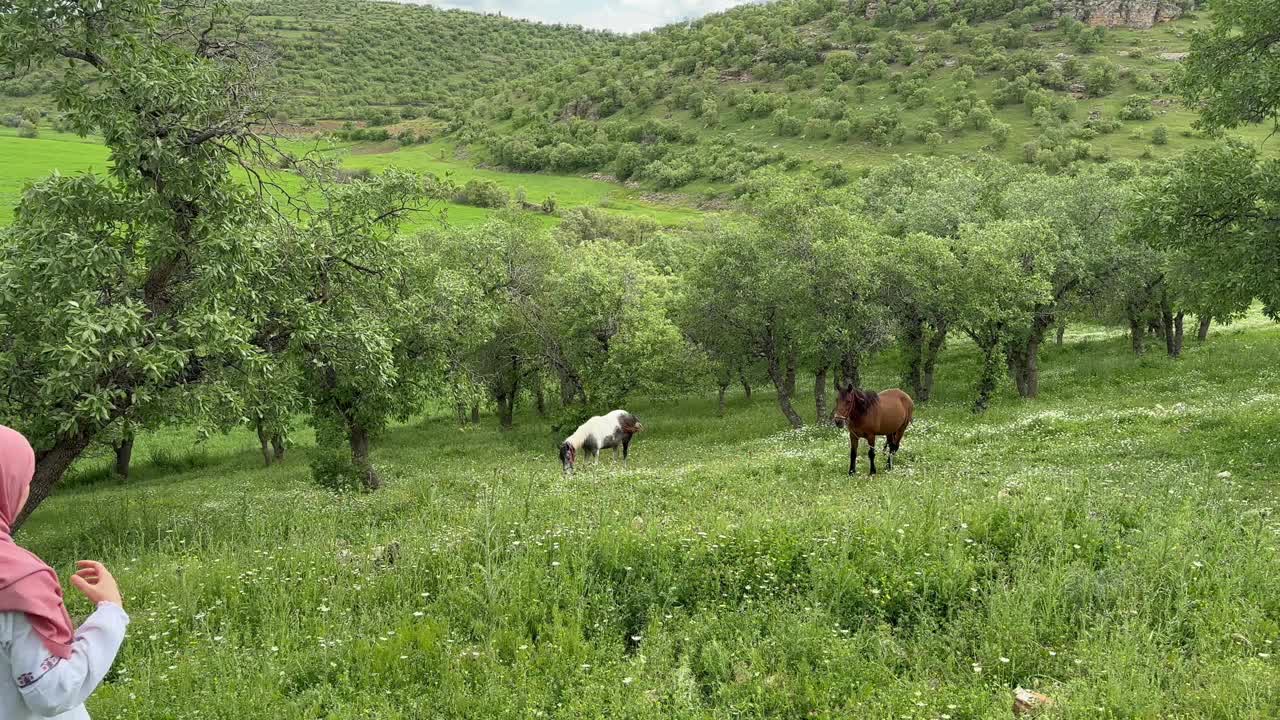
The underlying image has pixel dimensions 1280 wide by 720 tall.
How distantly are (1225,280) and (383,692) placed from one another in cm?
2181

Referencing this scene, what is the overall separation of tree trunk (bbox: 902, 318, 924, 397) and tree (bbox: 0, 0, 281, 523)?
3394 centimetres

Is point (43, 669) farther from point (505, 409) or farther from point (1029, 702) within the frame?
point (505, 409)

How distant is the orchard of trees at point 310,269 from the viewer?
1363cm

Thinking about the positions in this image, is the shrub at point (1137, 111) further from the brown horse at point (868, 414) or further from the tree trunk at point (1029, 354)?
the brown horse at point (868, 414)

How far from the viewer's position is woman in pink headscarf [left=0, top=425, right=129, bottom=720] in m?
3.57

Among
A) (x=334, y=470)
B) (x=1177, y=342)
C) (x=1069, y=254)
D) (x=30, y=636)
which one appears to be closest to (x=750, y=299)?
(x=1069, y=254)

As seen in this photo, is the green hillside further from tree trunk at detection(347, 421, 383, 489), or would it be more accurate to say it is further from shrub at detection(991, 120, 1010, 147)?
tree trunk at detection(347, 421, 383, 489)

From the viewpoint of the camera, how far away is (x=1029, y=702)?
21.3 feet

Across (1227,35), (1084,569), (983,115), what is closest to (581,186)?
(983,115)

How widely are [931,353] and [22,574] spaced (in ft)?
139

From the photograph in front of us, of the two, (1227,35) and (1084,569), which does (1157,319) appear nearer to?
(1227,35)

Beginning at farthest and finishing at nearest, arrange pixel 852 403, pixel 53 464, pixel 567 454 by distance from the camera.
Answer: pixel 567 454 < pixel 852 403 < pixel 53 464

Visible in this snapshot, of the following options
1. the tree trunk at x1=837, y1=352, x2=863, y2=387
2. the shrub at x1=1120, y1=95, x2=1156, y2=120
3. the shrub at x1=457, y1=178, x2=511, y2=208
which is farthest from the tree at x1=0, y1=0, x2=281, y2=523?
the shrub at x1=1120, y1=95, x2=1156, y2=120

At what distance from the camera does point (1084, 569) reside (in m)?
8.65
